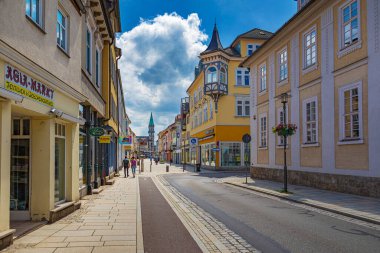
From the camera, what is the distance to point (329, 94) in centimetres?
1802

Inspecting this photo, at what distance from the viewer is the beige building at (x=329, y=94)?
1505 centimetres

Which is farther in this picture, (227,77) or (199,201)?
(227,77)

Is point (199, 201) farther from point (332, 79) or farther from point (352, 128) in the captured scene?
point (332, 79)

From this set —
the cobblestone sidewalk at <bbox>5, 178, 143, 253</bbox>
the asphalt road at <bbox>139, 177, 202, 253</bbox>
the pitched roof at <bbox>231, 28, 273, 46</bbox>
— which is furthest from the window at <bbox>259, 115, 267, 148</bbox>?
the pitched roof at <bbox>231, 28, 273, 46</bbox>

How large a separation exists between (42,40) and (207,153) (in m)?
40.9

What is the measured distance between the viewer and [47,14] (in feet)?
31.5

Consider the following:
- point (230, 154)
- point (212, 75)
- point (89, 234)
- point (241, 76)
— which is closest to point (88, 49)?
point (89, 234)

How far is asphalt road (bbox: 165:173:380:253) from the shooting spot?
7.42 m

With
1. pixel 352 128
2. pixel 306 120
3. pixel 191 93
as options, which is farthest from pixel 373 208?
pixel 191 93

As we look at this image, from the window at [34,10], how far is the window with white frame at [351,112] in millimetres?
12040

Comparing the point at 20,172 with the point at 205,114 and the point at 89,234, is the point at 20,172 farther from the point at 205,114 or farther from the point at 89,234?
the point at 205,114

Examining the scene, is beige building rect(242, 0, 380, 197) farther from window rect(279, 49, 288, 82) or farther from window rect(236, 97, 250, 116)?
window rect(236, 97, 250, 116)

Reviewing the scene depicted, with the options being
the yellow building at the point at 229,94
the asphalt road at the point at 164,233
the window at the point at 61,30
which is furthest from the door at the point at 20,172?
the yellow building at the point at 229,94

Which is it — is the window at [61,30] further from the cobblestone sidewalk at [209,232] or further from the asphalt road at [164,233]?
the cobblestone sidewalk at [209,232]
